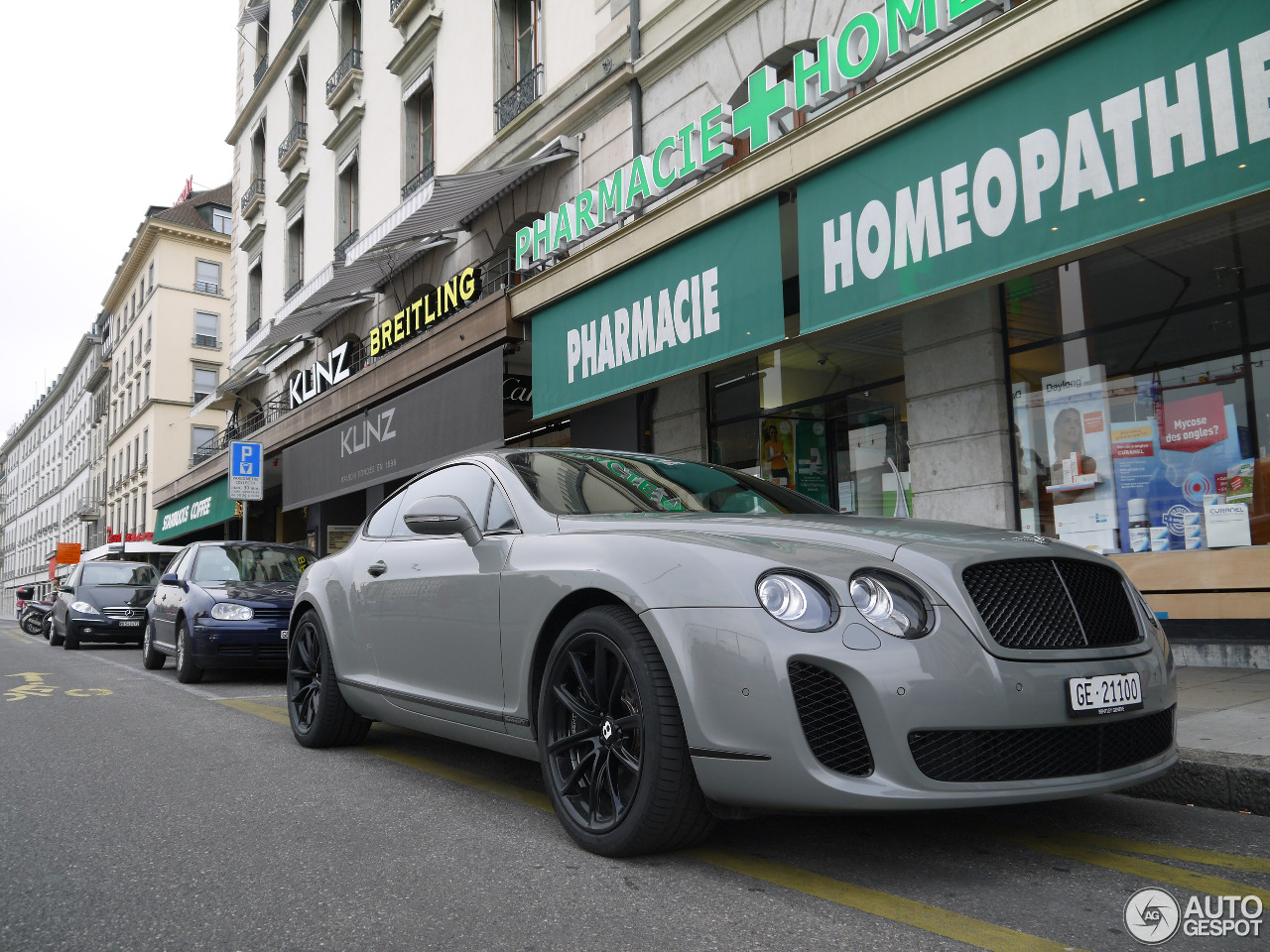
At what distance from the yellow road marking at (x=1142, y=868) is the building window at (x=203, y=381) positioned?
2091 inches

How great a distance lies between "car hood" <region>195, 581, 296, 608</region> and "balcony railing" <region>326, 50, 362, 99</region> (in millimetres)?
15262

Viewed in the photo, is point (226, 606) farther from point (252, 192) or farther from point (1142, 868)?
point (252, 192)

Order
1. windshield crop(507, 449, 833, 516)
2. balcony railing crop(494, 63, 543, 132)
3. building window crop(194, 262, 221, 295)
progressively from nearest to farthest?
windshield crop(507, 449, 833, 516) < balcony railing crop(494, 63, 543, 132) < building window crop(194, 262, 221, 295)

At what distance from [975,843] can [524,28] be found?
1520 centimetres

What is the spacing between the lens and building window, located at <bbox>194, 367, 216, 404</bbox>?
50.9m

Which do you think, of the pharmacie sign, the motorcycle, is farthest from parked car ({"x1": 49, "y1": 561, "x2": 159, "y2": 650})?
the pharmacie sign

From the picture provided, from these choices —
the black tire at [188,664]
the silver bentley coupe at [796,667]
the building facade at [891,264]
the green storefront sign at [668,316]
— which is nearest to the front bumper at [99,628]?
the building facade at [891,264]

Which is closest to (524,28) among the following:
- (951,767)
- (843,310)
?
(843,310)

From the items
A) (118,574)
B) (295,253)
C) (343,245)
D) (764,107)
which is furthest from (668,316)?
(295,253)

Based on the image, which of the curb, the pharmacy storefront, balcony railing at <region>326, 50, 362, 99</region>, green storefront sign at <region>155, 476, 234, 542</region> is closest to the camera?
the curb

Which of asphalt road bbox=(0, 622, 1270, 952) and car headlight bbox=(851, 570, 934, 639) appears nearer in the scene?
asphalt road bbox=(0, 622, 1270, 952)

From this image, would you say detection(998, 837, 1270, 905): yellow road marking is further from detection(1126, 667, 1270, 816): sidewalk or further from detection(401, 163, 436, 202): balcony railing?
detection(401, 163, 436, 202): balcony railing

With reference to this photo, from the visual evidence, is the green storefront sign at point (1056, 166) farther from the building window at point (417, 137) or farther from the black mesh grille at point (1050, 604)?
the building window at point (417, 137)

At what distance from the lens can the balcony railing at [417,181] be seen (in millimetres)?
17938
